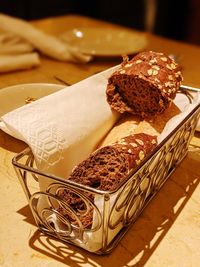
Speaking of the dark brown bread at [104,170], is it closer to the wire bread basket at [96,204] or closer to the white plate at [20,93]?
the wire bread basket at [96,204]

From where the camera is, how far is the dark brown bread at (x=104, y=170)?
1.57ft

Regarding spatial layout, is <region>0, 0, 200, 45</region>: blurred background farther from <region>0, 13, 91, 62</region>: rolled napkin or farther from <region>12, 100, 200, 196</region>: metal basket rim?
<region>12, 100, 200, 196</region>: metal basket rim

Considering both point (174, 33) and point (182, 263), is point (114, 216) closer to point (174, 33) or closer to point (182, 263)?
point (182, 263)

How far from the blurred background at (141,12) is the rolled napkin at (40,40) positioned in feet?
4.08

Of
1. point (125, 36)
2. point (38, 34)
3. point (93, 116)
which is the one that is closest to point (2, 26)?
point (38, 34)

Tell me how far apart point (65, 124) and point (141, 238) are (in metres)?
0.18

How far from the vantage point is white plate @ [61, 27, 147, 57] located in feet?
4.17

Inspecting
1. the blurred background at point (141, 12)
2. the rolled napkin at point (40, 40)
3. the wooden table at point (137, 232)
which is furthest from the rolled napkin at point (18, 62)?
the blurred background at point (141, 12)

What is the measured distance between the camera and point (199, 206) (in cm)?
59

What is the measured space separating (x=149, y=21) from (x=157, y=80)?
2281 mm

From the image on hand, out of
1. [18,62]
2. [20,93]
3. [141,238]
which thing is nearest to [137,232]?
[141,238]

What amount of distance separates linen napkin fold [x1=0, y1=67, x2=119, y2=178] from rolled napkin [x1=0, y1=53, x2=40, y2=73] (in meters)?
0.48

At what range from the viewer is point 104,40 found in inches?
53.6

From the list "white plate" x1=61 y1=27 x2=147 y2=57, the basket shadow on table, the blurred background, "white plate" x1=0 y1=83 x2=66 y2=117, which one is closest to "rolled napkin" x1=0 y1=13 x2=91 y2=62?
"white plate" x1=61 y1=27 x2=147 y2=57
